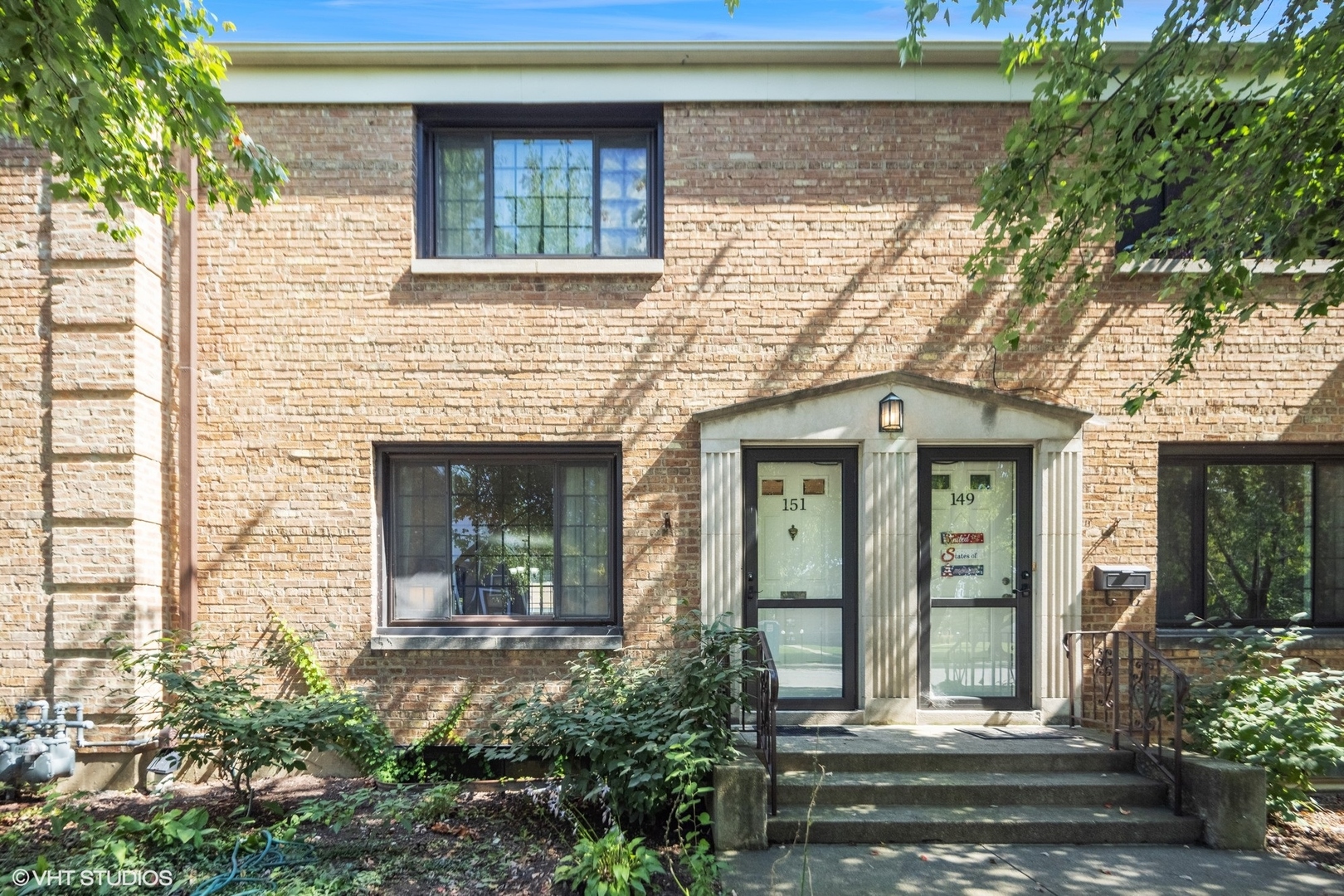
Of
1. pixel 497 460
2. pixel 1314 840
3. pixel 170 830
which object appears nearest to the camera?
pixel 170 830

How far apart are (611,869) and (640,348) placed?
420 cm

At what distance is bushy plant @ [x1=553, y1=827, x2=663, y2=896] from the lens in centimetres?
433

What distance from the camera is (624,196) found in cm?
740

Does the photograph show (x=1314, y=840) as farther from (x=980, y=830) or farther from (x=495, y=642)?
(x=495, y=642)

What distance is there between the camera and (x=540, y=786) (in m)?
6.20

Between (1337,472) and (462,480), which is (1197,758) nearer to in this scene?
(1337,472)

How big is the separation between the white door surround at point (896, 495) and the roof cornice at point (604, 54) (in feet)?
9.36

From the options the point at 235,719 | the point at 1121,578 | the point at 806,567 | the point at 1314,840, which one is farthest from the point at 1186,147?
the point at 235,719

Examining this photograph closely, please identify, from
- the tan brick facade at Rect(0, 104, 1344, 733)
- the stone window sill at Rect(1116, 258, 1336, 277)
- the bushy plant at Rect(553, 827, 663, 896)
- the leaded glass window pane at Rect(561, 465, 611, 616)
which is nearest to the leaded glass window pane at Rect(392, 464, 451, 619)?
the tan brick facade at Rect(0, 104, 1344, 733)

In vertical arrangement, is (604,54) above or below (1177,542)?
above

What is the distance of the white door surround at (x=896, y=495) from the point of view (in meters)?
6.93

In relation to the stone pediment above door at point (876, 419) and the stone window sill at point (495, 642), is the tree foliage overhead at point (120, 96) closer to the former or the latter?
the stone window sill at point (495, 642)

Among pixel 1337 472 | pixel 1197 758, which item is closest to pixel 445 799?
pixel 1197 758

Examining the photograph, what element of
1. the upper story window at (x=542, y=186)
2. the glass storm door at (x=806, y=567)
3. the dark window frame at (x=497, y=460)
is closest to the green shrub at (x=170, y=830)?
the dark window frame at (x=497, y=460)
